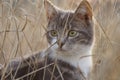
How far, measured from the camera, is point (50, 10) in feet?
8.44

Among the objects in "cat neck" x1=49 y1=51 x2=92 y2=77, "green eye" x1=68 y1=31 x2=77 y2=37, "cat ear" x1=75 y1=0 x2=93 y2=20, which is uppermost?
"cat ear" x1=75 y1=0 x2=93 y2=20

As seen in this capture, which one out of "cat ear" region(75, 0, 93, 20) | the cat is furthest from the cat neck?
"cat ear" region(75, 0, 93, 20)

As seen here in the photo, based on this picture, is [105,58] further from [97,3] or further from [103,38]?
[97,3]

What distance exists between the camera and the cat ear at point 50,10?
2.51 metres

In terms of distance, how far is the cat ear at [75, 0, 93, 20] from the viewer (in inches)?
93.4

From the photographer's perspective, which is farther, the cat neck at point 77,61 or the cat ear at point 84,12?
the cat neck at point 77,61

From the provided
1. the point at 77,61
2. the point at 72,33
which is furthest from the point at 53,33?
the point at 77,61

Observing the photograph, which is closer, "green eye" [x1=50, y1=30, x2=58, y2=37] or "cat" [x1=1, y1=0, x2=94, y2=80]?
"cat" [x1=1, y1=0, x2=94, y2=80]

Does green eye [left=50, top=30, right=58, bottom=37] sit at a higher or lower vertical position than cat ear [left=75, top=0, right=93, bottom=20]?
lower

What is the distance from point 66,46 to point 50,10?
31 cm

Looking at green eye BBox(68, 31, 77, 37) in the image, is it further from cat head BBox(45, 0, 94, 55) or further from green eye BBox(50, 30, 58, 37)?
green eye BBox(50, 30, 58, 37)

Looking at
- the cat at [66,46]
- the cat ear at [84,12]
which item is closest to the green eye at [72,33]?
the cat at [66,46]

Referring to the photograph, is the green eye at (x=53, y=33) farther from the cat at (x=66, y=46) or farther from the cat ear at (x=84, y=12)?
the cat ear at (x=84, y=12)

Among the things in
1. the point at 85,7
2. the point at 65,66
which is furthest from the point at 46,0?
the point at 65,66
